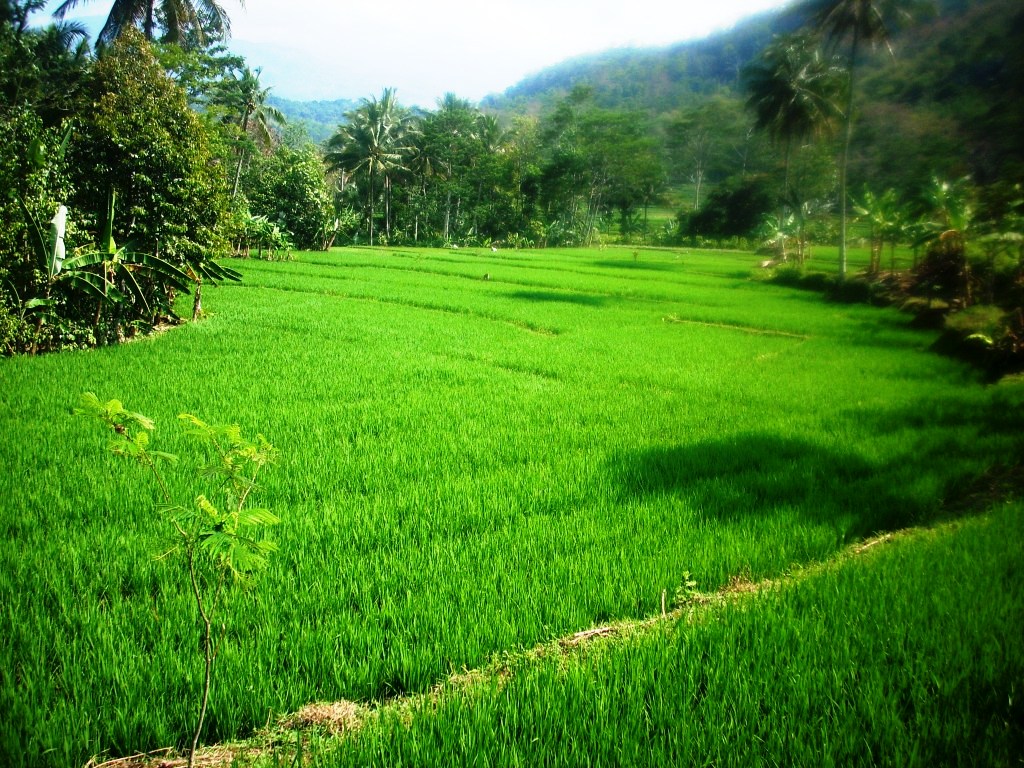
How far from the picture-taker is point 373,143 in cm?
3325

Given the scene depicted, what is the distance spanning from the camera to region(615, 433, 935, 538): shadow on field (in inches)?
139

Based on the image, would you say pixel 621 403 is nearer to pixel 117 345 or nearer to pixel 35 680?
pixel 35 680

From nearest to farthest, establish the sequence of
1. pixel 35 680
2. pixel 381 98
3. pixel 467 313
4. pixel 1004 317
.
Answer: pixel 35 680, pixel 1004 317, pixel 467 313, pixel 381 98

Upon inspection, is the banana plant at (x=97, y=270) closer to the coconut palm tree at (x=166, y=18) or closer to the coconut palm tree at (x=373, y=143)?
the coconut palm tree at (x=166, y=18)

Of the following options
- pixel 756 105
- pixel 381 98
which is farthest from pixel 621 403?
pixel 381 98

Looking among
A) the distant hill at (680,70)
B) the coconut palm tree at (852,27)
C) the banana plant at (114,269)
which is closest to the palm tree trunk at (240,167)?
the banana plant at (114,269)

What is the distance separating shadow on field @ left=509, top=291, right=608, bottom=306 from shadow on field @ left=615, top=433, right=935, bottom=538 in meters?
9.11

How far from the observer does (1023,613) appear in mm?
2297

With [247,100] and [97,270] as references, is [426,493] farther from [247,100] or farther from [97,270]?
[247,100]

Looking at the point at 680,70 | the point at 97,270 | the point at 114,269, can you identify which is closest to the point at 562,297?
the point at 114,269

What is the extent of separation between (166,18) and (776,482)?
23154 mm

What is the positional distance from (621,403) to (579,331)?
14.1ft

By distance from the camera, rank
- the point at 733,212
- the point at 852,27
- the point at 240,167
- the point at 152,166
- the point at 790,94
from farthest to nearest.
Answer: the point at 240,167, the point at 733,212, the point at 790,94, the point at 852,27, the point at 152,166

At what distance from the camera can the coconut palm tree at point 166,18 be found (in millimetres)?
17328
